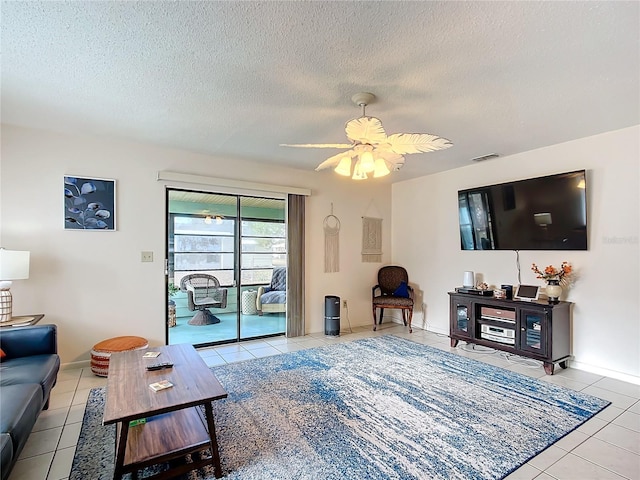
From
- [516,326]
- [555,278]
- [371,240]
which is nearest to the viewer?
[555,278]

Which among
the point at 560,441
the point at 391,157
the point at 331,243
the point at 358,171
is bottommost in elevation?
the point at 560,441

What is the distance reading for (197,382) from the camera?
6.81 ft

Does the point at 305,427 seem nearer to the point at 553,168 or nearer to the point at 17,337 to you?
the point at 17,337

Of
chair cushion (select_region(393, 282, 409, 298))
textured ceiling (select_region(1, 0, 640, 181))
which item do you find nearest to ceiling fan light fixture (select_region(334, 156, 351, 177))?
textured ceiling (select_region(1, 0, 640, 181))

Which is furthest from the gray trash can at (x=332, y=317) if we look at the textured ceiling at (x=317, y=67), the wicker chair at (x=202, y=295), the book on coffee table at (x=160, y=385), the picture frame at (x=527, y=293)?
the book on coffee table at (x=160, y=385)

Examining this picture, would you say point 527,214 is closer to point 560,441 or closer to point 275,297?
point 560,441

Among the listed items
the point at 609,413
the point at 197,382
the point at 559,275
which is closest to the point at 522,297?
the point at 559,275

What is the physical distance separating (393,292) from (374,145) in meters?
3.48

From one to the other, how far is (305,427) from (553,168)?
3.76 meters

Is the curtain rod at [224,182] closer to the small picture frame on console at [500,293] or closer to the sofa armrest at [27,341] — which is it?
the sofa armrest at [27,341]

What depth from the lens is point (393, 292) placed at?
5.54 meters

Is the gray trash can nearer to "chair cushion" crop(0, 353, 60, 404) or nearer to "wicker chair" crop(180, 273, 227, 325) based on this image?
"wicker chair" crop(180, 273, 227, 325)

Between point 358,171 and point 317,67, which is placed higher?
point 317,67

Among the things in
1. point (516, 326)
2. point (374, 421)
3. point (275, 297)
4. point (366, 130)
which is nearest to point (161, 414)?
point (374, 421)
